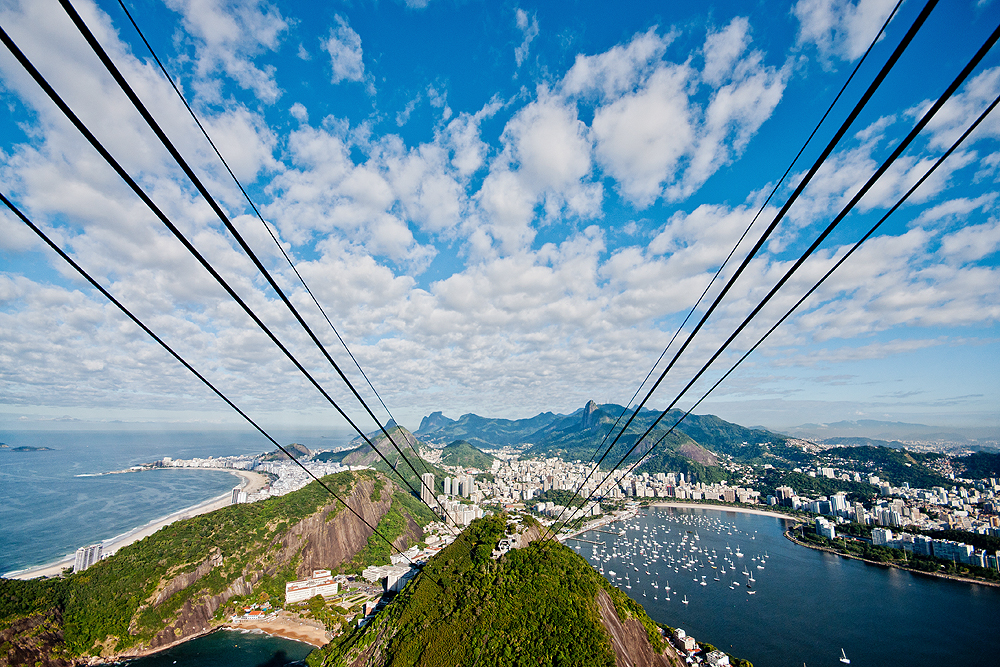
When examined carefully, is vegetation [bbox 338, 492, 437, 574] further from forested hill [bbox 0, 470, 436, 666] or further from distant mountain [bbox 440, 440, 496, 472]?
distant mountain [bbox 440, 440, 496, 472]

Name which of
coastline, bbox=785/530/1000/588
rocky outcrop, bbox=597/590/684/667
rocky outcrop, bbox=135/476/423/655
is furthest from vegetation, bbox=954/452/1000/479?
rocky outcrop, bbox=135/476/423/655

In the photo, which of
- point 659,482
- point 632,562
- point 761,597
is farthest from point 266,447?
point 761,597

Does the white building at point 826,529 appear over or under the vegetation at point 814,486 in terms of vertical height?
under

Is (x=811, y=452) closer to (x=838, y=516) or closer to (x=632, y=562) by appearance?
(x=838, y=516)

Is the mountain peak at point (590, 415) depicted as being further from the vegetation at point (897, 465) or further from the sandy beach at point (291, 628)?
the sandy beach at point (291, 628)

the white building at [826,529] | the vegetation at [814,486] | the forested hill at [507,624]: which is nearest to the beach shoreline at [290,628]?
the forested hill at [507,624]
